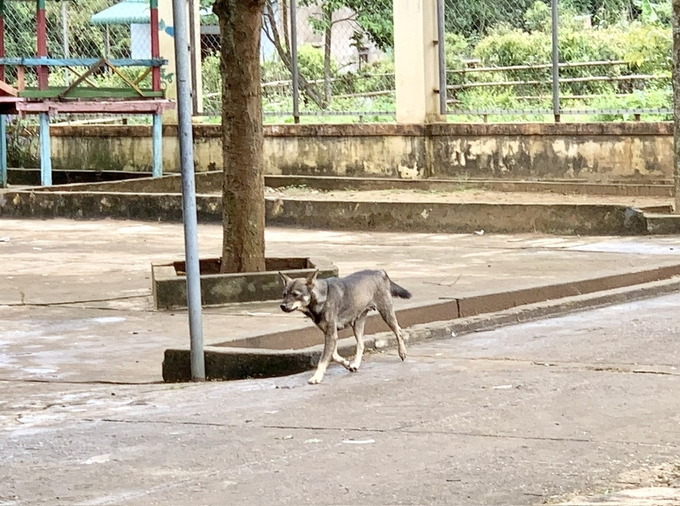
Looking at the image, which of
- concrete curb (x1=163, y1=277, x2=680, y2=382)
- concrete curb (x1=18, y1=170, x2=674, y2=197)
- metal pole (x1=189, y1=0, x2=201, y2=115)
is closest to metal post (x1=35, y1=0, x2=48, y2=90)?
concrete curb (x1=18, y1=170, x2=674, y2=197)

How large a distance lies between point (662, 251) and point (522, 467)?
8919 millimetres

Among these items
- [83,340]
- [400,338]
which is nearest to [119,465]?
[400,338]

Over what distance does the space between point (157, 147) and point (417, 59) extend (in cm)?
453

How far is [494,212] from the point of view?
57.6ft

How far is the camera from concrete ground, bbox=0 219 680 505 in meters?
5.98

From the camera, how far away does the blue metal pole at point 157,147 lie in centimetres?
2350

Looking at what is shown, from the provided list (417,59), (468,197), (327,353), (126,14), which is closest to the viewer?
(327,353)

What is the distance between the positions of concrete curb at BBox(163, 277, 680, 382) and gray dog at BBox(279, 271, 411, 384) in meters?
0.33

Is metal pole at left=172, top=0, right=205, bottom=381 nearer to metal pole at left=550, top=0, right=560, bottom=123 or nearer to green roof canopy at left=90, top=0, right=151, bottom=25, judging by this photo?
metal pole at left=550, top=0, right=560, bottom=123

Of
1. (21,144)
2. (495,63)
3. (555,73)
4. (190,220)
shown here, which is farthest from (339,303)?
(21,144)

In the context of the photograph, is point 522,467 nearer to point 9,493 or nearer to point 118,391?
point 9,493

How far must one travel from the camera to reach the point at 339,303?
8.70 meters

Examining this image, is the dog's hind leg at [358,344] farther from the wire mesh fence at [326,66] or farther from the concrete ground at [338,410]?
the wire mesh fence at [326,66]

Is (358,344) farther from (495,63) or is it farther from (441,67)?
(495,63)
